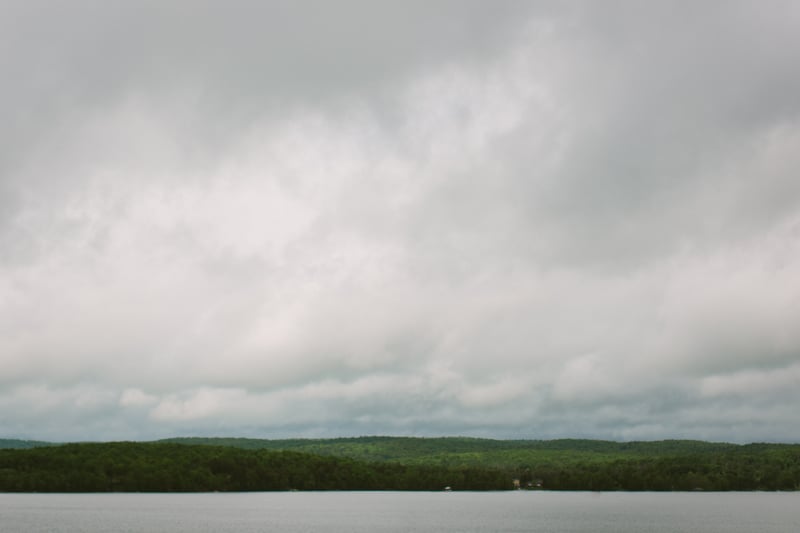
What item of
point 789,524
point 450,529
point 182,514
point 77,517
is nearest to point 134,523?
point 77,517

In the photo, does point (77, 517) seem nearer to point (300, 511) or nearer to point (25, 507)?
point (25, 507)

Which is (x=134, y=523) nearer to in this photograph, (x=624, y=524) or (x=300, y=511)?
(x=300, y=511)

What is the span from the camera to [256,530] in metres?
125

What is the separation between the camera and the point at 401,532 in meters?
128

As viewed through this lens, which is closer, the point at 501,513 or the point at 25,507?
the point at 25,507

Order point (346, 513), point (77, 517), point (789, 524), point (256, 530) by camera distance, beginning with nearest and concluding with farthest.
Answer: point (256, 530) < point (77, 517) < point (789, 524) < point (346, 513)

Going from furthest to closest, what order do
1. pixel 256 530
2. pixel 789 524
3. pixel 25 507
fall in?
pixel 25 507 < pixel 789 524 < pixel 256 530

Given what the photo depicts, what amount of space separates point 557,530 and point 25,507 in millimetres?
112409

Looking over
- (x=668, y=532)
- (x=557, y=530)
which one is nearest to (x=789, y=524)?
(x=668, y=532)

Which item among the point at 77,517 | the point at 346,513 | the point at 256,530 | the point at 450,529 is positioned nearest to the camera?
the point at 256,530

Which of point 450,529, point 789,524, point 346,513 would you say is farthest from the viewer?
point 346,513

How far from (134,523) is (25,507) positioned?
5137 centimetres

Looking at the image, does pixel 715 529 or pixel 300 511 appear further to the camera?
pixel 300 511

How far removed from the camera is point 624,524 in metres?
151
